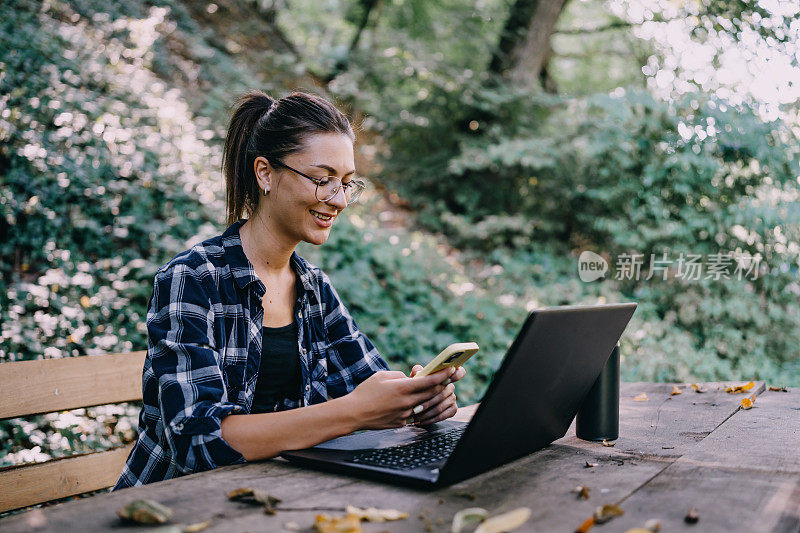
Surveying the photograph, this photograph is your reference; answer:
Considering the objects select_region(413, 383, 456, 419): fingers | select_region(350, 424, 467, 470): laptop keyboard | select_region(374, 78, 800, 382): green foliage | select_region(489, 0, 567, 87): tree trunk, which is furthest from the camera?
select_region(489, 0, 567, 87): tree trunk

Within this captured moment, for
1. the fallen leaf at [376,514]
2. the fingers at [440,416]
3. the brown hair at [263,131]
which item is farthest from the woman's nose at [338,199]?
the fallen leaf at [376,514]

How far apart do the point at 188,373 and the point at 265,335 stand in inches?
15.6

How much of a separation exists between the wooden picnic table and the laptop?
30mm

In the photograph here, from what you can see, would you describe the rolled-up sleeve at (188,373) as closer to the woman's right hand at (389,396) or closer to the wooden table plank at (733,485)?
the woman's right hand at (389,396)

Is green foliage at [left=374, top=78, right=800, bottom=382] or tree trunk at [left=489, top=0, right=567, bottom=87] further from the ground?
tree trunk at [left=489, top=0, right=567, bottom=87]

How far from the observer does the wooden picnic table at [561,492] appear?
95 cm

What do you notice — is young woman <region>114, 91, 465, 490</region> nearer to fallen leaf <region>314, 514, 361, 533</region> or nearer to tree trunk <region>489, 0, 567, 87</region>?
fallen leaf <region>314, 514, 361, 533</region>

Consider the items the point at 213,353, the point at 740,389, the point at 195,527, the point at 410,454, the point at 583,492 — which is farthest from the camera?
the point at 740,389

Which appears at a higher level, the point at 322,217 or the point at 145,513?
the point at 322,217

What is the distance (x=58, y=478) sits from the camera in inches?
73.7

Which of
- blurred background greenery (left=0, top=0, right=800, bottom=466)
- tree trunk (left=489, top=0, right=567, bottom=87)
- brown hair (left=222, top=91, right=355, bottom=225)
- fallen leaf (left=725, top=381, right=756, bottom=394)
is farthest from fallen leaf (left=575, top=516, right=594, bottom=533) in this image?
tree trunk (left=489, top=0, right=567, bottom=87)

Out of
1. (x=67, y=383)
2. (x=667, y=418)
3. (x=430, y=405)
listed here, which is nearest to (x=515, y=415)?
(x=430, y=405)

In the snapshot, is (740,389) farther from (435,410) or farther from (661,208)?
(661,208)

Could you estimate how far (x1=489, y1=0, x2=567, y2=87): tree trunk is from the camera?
6.87 m
